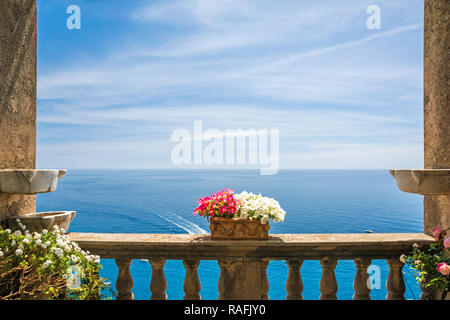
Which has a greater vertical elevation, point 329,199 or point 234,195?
point 234,195

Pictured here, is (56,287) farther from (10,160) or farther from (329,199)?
(329,199)

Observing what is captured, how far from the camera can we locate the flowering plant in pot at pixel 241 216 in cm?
344

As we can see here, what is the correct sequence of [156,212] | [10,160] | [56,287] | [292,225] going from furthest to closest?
[156,212]
[292,225]
[10,160]
[56,287]

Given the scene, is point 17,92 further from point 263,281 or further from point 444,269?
point 444,269

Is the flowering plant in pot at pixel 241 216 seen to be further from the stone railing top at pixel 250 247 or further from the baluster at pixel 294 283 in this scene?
the baluster at pixel 294 283

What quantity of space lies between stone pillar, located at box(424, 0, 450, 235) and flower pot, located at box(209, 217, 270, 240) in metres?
1.99

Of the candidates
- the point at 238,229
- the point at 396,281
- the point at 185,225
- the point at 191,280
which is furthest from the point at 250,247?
the point at 185,225

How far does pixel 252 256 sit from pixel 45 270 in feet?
6.43

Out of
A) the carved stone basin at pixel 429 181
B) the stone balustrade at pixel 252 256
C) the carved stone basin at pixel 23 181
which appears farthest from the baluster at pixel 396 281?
the carved stone basin at pixel 23 181

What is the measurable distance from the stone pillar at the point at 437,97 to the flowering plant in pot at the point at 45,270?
3.67 meters

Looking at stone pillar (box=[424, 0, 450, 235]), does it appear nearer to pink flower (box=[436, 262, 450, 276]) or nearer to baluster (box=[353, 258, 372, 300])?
pink flower (box=[436, 262, 450, 276])
